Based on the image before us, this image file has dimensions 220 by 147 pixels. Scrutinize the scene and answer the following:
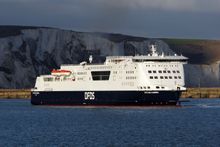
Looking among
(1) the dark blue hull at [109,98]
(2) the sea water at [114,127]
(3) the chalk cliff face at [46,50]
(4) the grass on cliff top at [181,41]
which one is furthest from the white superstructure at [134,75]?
(4) the grass on cliff top at [181,41]

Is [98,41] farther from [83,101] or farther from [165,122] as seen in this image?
[165,122]

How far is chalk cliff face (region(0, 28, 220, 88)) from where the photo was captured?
14175cm

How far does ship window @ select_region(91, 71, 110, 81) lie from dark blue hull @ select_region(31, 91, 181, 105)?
1.72m

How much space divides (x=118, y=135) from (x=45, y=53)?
318 ft

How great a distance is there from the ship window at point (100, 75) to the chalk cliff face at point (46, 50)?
5620 centimetres

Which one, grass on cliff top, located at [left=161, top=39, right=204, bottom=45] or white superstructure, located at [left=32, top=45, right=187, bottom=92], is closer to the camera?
white superstructure, located at [left=32, top=45, right=187, bottom=92]

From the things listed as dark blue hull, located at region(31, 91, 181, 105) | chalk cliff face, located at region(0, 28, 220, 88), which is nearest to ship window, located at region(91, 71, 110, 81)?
dark blue hull, located at region(31, 91, 181, 105)

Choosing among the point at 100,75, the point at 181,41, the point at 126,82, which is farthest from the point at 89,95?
the point at 181,41

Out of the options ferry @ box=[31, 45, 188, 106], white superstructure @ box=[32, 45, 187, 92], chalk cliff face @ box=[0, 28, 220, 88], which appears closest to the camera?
ferry @ box=[31, 45, 188, 106]

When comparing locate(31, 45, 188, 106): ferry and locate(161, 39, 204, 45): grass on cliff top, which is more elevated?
locate(161, 39, 204, 45): grass on cliff top

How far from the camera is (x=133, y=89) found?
8156 centimetres

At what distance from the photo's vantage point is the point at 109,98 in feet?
272

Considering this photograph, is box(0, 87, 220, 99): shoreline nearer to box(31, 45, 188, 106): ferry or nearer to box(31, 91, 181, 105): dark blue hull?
box(31, 91, 181, 105): dark blue hull

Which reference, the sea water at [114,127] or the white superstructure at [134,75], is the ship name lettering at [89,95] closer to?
the white superstructure at [134,75]
